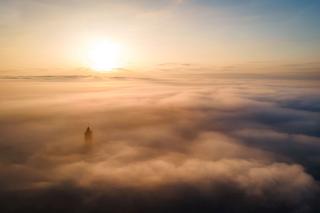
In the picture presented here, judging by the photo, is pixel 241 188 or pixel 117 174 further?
pixel 117 174

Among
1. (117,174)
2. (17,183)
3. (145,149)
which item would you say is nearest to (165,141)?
(145,149)

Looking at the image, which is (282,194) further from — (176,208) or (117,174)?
(117,174)

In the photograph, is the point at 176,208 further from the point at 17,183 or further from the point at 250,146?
the point at 250,146

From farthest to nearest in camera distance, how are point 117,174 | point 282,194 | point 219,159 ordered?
1. point 219,159
2. point 117,174
3. point 282,194

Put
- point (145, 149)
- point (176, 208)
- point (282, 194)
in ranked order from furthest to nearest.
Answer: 1. point (145, 149)
2. point (282, 194)
3. point (176, 208)

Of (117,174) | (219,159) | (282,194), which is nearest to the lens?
(282,194)

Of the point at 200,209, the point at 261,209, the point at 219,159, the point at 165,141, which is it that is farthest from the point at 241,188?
the point at 165,141

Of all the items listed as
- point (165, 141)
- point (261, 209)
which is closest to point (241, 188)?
point (261, 209)

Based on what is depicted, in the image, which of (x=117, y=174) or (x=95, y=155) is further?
(x=95, y=155)

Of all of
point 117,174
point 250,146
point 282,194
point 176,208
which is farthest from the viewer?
point 250,146
